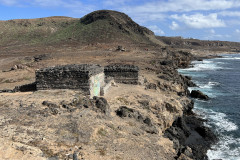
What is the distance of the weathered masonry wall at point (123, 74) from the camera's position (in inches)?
866

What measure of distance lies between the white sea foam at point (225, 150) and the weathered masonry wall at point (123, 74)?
9.76 m

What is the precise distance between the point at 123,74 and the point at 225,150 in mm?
11694

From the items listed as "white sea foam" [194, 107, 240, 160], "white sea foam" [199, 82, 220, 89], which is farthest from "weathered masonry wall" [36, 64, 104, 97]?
"white sea foam" [199, 82, 220, 89]

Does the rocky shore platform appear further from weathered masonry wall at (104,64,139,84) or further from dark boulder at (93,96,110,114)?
weathered masonry wall at (104,64,139,84)

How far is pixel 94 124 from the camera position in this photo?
10984mm

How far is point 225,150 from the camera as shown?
15.6 meters

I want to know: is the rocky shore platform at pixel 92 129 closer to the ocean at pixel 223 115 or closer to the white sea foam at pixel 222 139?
the white sea foam at pixel 222 139

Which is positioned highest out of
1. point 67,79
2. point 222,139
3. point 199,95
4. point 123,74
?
point 67,79

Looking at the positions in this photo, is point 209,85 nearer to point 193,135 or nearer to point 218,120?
point 218,120


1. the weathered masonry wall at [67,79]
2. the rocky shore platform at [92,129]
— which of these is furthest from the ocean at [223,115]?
the weathered masonry wall at [67,79]

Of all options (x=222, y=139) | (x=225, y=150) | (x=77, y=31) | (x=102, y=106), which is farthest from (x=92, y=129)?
(x=77, y=31)

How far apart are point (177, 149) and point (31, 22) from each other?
309ft

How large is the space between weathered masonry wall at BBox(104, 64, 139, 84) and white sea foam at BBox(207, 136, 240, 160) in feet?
32.0

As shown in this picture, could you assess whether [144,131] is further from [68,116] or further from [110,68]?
[110,68]
